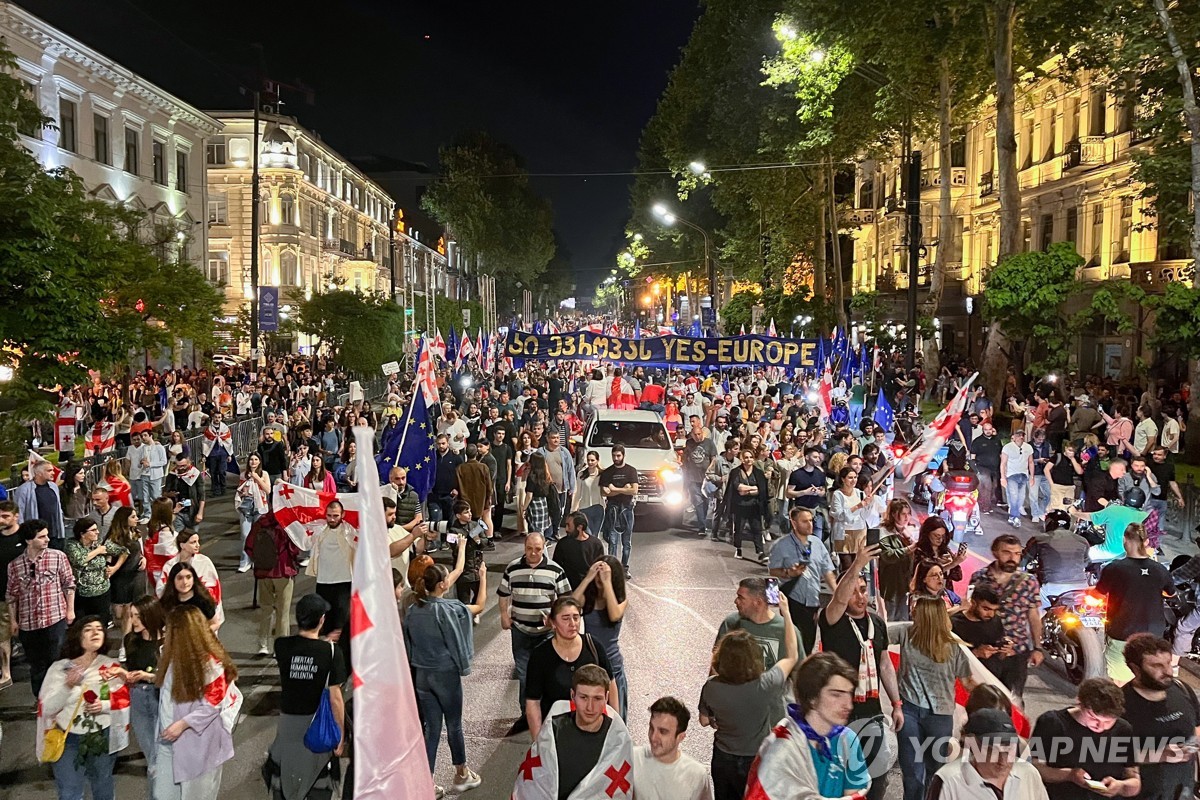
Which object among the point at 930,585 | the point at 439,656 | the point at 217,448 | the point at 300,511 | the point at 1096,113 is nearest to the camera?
the point at 439,656

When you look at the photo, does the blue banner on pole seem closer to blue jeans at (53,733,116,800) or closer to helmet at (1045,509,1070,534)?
helmet at (1045,509,1070,534)

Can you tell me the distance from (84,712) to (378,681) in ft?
9.05

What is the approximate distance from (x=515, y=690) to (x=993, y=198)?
116 feet

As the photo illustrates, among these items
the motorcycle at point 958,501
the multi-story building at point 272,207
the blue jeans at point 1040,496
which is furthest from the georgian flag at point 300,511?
the multi-story building at point 272,207

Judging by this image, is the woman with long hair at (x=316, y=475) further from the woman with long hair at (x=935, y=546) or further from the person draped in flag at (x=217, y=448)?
the woman with long hair at (x=935, y=546)

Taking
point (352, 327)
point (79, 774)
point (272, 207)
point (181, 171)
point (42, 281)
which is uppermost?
point (272, 207)

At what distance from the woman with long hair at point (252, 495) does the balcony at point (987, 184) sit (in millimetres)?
33158

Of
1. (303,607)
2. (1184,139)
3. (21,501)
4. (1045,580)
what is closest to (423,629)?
(303,607)

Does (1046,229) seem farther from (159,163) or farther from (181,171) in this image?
(181,171)

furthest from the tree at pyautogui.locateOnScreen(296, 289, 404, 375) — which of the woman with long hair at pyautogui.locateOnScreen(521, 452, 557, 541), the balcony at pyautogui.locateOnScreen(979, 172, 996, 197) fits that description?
the woman with long hair at pyautogui.locateOnScreen(521, 452, 557, 541)

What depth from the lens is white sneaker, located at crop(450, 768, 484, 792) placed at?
21.6 ft

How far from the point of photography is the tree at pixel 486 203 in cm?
7138

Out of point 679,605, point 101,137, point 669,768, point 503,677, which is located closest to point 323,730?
point 669,768

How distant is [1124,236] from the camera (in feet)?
96.9
